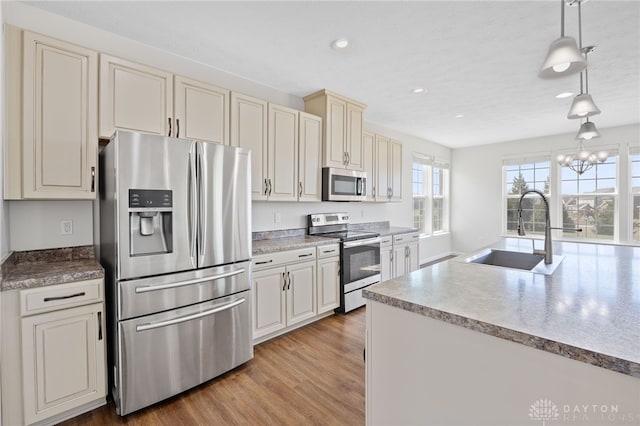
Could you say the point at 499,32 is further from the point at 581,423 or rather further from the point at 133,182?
the point at 133,182

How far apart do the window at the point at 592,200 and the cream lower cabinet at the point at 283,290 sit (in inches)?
214

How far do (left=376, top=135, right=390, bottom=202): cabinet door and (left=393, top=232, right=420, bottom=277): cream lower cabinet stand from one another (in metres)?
0.70

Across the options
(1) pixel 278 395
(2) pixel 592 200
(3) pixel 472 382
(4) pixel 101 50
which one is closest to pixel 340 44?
(4) pixel 101 50

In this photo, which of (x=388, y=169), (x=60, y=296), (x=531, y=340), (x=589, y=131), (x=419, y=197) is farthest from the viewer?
(x=419, y=197)

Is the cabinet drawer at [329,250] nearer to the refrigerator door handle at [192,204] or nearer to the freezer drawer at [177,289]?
the freezer drawer at [177,289]

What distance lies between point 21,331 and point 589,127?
14.2ft

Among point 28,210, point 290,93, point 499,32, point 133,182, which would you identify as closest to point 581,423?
point 133,182

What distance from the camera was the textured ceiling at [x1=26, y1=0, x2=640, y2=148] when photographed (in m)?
2.02

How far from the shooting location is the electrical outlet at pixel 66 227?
7.01ft

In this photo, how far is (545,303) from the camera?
1.11 meters

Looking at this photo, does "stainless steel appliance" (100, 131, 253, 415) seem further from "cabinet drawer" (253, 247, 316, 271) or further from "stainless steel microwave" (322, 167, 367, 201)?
"stainless steel microwave" (322, 167, 367, 201)

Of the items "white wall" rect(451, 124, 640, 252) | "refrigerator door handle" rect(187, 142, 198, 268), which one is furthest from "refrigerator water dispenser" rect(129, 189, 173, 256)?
"white wall" rect(451, 124, 640, 252)

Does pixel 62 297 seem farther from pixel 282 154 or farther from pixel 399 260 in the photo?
pixel 399 260

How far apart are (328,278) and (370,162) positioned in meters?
1.93
